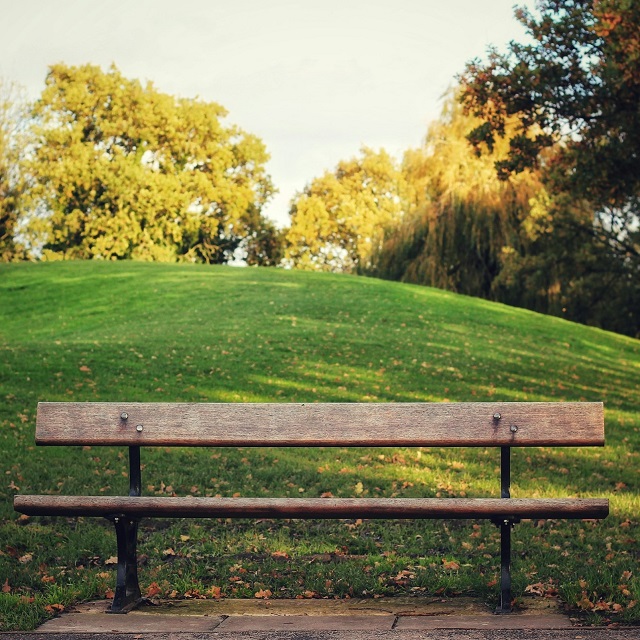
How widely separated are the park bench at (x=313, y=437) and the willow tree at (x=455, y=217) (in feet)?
82.1

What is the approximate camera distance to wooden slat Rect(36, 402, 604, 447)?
4621 millimetres

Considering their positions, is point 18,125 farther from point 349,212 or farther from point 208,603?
point 208,603

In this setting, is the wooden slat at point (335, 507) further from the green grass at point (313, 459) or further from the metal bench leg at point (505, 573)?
the green grass at point (313, 459)

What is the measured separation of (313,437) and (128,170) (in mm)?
36469

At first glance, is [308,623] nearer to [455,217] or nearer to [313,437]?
[313,437]

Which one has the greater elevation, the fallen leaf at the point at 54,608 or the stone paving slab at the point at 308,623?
the stone paving slab at the point at 308,623

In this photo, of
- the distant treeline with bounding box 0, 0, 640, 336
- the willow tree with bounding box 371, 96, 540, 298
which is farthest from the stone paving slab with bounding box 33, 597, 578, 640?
the willow tree with bounding box 371, 96, 540, 298

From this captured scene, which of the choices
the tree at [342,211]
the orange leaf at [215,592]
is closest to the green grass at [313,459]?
the orange leaf at [215,592]

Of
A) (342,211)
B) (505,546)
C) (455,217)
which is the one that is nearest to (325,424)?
(505,546)

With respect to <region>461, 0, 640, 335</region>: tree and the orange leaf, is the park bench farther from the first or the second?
<region>461, 0, 640, 335</region>: tree

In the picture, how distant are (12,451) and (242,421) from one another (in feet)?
17.1

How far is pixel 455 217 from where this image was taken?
30219 mm

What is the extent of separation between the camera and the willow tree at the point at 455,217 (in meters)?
30.0

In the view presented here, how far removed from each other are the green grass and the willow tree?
5208mm
